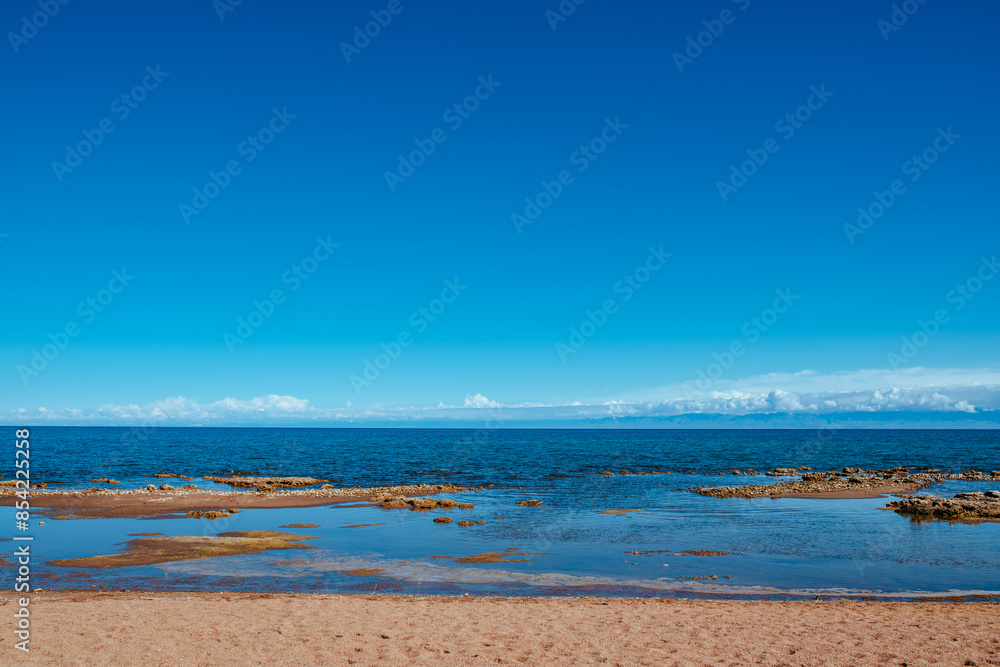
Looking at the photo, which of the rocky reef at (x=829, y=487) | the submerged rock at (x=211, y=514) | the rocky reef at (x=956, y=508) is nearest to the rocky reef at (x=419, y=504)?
the submerged rock at (x=211, y=514)

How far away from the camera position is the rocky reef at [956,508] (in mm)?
33656

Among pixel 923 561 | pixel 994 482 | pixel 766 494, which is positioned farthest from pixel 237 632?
pixel 994 482

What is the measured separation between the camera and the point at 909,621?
15500 mm

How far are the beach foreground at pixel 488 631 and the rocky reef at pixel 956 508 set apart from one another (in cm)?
2031

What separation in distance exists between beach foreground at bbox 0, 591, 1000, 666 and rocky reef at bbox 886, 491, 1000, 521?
20.3 m

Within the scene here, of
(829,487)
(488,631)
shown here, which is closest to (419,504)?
(488,631)

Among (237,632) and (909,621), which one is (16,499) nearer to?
(237,632)

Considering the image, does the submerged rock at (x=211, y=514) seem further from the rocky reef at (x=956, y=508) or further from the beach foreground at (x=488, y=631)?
the rocky reef at (x=956, y=508)

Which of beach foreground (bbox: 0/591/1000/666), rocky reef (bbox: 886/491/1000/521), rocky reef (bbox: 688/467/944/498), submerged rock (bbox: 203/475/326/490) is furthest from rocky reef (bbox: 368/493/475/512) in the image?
rocky reef (bbox: 886/491/1000/521)

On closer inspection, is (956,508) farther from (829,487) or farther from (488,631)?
(488,631)

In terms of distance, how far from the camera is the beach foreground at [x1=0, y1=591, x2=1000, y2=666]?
12.8 meters

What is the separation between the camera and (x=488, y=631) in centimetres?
1457

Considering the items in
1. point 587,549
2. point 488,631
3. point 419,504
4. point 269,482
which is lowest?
point 269,482

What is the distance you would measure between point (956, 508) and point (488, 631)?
1287 inches
